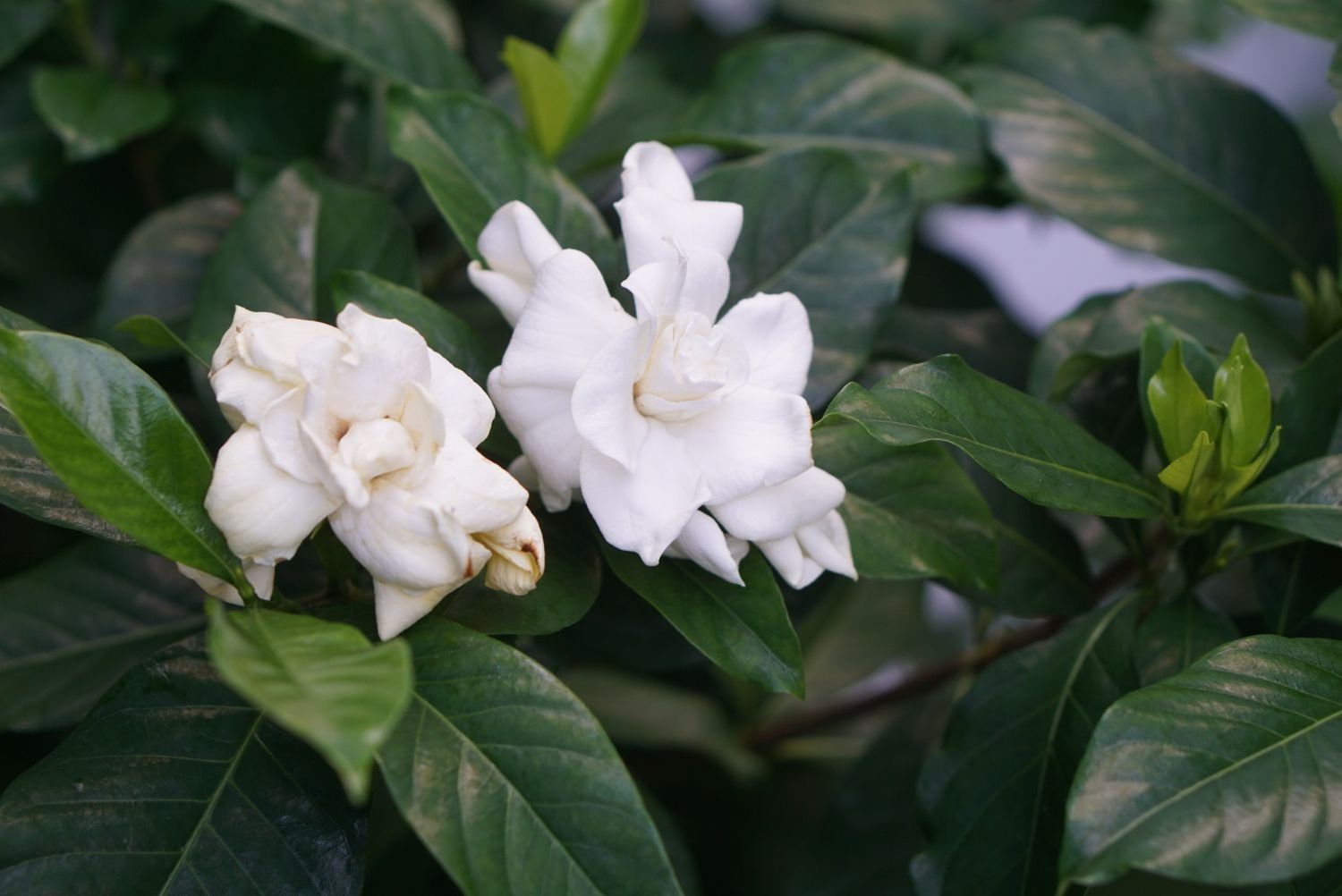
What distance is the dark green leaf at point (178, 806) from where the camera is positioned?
60 centimetres

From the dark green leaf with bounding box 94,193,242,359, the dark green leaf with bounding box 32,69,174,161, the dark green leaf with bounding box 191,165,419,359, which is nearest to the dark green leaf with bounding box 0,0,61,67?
the dark green leaf with bounding box 32,69,174,161

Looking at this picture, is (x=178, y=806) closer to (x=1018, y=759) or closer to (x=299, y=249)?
(x=299, y=249)

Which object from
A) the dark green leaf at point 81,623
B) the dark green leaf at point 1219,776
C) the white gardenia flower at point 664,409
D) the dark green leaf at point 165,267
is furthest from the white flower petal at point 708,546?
the dark green leaf at point 165,267

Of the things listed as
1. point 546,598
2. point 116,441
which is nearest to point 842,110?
point 546,598

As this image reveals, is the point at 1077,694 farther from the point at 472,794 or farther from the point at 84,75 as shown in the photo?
the point at 84,75

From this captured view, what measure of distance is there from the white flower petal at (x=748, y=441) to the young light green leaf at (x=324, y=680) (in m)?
0.20

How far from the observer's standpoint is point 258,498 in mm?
545

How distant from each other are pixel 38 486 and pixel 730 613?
15.9 inches

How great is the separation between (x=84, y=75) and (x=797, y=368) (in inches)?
31.3

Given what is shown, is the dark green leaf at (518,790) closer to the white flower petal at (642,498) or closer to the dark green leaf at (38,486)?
the white flower petal at (642,498)

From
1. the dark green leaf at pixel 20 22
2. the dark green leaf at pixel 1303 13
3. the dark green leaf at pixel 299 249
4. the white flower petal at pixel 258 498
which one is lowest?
the dark green leaf at pixel 299 249

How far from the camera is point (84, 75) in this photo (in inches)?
41.5

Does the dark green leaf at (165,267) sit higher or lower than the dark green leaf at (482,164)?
lower

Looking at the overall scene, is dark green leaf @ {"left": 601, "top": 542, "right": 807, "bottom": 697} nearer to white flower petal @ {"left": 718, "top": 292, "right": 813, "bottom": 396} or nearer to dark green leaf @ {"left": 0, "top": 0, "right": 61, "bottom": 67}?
white flower petal @ {"left": 718, "top": 292, "right": 813, "bottom": 396}
